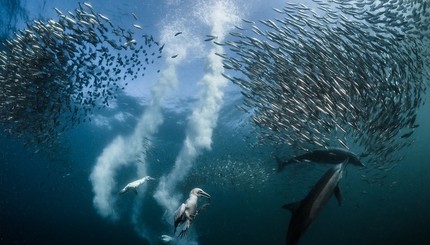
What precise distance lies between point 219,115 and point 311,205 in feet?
90.4

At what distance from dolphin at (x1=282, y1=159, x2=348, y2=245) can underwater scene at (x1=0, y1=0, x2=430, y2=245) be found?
19 millimetres

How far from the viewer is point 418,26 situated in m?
12.9

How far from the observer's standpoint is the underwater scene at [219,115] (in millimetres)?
9633

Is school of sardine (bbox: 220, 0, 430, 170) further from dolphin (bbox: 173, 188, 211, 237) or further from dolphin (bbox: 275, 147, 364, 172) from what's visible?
dolphin (bbox: 173, 188, 211, 237)

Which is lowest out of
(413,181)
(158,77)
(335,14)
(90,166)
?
(413,181)

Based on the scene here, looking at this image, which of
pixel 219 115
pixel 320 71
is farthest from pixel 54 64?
pixel 219 115

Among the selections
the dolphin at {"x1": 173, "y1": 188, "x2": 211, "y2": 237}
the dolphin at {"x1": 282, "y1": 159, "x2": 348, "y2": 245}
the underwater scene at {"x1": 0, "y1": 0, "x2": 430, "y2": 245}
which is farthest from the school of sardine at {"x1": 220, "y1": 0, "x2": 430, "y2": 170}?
the dolphin at {"x1": 173, "y1": 188, "x2": 211, "y2": 237}

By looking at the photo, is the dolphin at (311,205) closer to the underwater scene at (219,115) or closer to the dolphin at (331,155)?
the underwater scene at (219,115)

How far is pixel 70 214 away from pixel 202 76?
59443 mm

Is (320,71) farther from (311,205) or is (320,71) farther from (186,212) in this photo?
(186,212)

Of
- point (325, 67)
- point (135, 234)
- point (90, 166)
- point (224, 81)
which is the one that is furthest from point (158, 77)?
point (90, 166)

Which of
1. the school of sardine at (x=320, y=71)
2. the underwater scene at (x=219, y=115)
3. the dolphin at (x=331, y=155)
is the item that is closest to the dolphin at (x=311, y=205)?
the underwater scene at (x=219, y=115)

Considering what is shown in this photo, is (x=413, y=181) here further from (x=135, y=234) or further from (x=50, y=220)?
(x=50, y=220)

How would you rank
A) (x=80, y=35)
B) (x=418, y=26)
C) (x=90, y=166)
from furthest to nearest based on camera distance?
1. (x=90, y=166)
2. (x=418, y=26)
3. (x=80, y=35)
